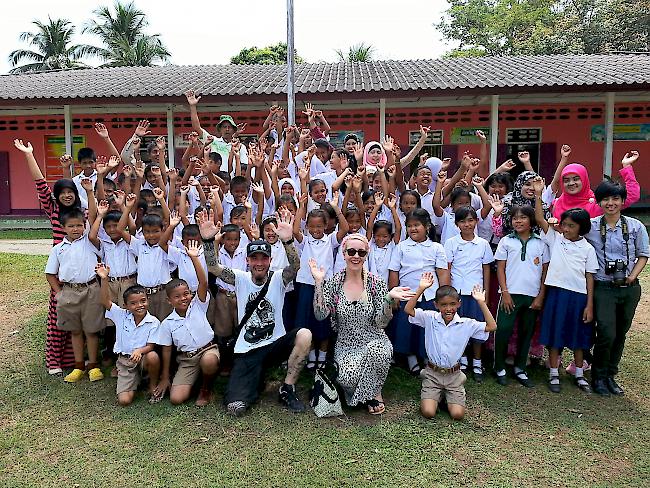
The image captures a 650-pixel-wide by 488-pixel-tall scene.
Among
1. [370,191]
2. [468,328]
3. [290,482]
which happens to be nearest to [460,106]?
[370,191]

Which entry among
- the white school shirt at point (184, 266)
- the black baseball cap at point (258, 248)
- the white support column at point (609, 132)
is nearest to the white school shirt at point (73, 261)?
the white school shirt at point (184, 266)

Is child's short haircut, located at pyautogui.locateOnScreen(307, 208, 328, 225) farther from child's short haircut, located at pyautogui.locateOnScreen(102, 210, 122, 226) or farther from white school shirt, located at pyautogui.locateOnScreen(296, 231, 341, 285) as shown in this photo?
child's short haircut, located at pyautogui.locateOnScreen(102, 210, 122, 226)

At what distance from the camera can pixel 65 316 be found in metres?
4.27

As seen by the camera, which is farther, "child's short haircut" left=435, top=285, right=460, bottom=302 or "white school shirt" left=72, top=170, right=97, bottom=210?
"white school shirt" left=72, top=170, right=97, bottom=210

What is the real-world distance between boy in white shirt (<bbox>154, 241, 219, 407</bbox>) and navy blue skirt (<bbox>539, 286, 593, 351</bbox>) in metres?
2.53

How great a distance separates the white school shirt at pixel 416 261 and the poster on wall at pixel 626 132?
10.1 meters

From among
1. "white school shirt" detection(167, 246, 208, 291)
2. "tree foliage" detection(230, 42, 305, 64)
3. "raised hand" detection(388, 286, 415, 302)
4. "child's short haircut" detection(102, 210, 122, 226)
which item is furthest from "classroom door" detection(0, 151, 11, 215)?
"tree foliage" detection(230, 42, 305, 64)

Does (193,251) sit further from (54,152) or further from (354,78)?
(54,152)

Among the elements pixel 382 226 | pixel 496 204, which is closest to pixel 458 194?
pixel 496 204

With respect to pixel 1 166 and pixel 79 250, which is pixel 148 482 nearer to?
pixel 79 250

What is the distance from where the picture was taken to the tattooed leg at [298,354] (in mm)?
3906

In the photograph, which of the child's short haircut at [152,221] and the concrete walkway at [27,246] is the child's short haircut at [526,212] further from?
the concrete walkway at [27,246]

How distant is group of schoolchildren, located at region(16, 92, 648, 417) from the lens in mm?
3938

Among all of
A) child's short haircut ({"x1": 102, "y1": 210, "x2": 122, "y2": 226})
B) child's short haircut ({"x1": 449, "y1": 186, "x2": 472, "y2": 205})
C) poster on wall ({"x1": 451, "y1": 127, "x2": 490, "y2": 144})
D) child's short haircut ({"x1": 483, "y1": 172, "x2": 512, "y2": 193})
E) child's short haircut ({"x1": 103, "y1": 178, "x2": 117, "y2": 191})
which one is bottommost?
child's short haircut ({"x1": 102, "y1": 210, "x2": 122, "y2": 226})
